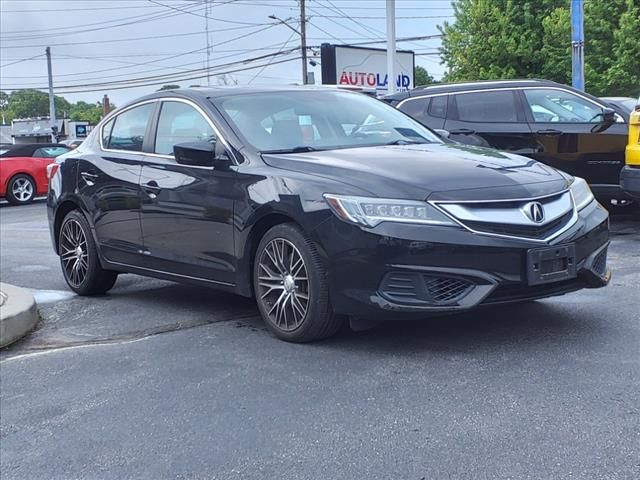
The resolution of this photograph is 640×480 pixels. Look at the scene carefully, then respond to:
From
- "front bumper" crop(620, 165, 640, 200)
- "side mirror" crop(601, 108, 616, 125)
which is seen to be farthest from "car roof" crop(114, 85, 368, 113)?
"side mirror" crop(601, 108, 616, 125)

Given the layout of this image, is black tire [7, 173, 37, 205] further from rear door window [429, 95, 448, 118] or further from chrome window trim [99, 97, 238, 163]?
chrome window trim [99, 97, 238, 163]

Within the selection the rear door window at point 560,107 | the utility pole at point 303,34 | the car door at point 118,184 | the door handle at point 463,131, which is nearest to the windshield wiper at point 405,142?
the car door at point 118,184

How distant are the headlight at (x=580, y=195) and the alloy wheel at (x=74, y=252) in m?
4.03

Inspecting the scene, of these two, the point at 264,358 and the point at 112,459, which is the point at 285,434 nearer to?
the point at 112,459

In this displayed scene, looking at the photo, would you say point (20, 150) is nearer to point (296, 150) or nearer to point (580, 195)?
point (296, 150)

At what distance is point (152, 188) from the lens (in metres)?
5.70

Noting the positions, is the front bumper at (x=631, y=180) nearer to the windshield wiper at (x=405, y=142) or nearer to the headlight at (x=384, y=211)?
the windshield wiper at (x=405, y=142)

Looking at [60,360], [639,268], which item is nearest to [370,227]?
[60,360]

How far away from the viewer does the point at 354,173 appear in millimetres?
4457

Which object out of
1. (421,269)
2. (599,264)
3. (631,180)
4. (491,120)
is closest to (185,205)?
(421,269)

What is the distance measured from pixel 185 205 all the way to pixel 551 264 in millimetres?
2518

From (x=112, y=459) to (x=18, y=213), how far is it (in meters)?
15.1

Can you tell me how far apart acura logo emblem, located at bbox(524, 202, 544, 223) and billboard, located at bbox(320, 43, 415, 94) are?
2155 centimetres

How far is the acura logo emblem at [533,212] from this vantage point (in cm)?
425
